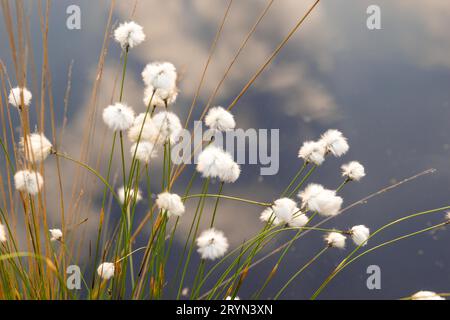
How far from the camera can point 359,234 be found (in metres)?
1.68

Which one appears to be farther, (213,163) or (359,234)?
(359,234)

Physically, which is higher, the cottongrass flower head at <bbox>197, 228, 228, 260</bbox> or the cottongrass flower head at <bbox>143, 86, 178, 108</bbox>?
the cottongrass flower head at <bbox>143, 86, 178, 108</bbox>

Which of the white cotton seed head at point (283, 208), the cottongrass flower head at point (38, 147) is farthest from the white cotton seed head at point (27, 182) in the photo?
the white cotton seed head at point (283, 208)

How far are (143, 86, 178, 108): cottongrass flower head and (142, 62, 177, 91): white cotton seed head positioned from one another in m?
0.08

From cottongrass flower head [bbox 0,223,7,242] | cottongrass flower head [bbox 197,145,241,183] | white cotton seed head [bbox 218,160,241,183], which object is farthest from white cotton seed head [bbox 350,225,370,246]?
cottongrass flower head [bbox 0,223,7,242]

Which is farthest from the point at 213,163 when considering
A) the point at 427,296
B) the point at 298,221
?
the point at 427,296

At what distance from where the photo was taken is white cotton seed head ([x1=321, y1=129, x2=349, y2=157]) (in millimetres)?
1785

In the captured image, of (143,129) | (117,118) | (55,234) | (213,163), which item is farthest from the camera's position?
(55,234)

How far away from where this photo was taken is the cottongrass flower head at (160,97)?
1.49m

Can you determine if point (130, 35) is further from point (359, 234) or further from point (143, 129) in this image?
point (359, 234)

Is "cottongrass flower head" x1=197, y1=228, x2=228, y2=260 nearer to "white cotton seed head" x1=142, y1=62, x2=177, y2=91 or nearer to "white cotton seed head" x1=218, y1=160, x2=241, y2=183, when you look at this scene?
"white cotton seed head" x1=218, y1=160, x2=241, y2=183

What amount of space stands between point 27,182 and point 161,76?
1.59 ft
